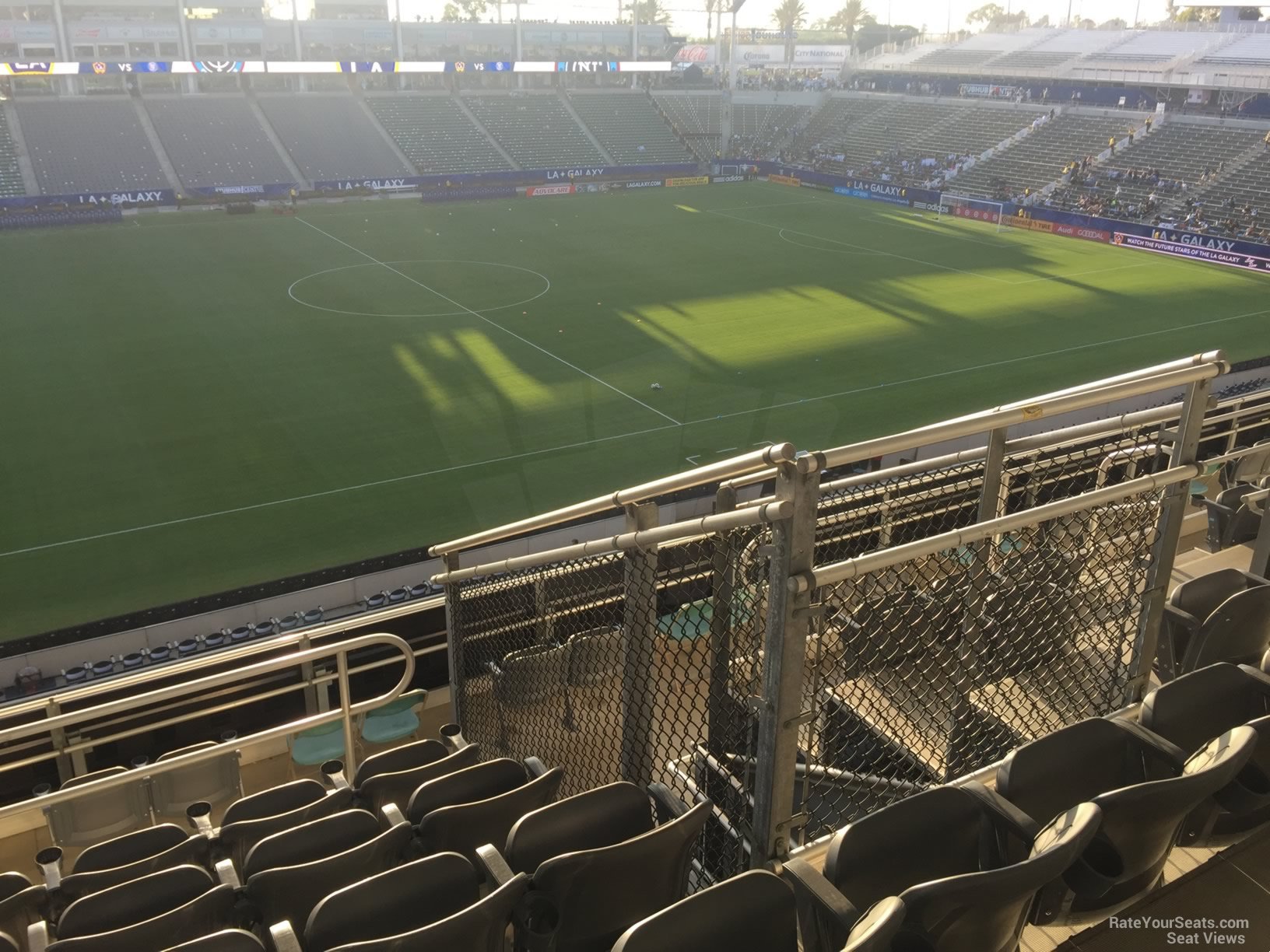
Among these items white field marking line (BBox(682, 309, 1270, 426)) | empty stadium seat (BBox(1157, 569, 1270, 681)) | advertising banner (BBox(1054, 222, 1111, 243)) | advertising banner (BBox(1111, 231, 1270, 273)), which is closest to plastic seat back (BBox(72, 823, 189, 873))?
empty stadium seat (BBox(1157, 569, 1270, 681))

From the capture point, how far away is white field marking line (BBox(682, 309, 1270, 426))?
22422 mm

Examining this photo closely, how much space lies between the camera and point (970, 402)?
76.2 ft

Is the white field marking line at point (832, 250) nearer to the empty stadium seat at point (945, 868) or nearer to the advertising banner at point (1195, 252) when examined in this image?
the advertising banner at point (1195, 252)

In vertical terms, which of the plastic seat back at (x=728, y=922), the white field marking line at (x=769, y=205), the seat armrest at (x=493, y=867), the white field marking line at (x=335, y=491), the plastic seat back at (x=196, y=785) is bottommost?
the white field marking line at (x=335, y=491)

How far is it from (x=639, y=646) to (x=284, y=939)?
143 cm

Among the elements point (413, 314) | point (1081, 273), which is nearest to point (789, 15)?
point (1081, 273)

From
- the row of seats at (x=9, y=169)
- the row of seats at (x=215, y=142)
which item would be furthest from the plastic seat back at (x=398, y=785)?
the row of seats at (x=215, y=142)

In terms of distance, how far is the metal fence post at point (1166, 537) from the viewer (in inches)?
135

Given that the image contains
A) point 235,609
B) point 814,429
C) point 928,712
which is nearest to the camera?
point 928,712

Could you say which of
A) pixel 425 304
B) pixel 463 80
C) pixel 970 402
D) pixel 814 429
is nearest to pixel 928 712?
pixel 814 429

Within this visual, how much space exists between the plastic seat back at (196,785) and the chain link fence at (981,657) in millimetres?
3854

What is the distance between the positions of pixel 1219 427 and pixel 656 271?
73.9 ft

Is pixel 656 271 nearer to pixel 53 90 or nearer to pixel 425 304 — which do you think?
pixel 425 304

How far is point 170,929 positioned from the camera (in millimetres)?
3350
